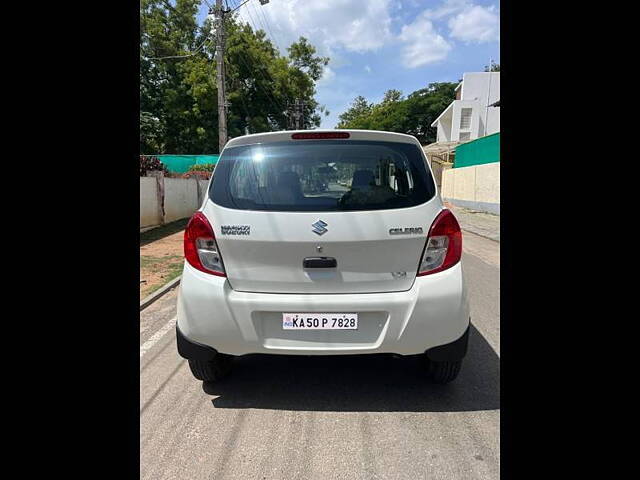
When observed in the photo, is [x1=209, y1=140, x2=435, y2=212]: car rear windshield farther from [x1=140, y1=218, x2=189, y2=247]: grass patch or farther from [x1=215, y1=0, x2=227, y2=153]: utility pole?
Result: [x1=215, y1=0, x2=227, y2=153]: utility pole

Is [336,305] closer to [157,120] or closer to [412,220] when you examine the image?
[412,220]

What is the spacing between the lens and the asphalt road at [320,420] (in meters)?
1.98

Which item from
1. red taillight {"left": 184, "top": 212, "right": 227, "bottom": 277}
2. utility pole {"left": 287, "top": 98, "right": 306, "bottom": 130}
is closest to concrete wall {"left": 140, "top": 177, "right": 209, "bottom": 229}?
red taillight {"left": 184, "top": 212, "right": 227, "bottom": 277}

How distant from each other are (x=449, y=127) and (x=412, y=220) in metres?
46.0

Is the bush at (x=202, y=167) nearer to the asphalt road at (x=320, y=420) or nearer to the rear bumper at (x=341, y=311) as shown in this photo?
the asphalt road at (x=320, y=420)

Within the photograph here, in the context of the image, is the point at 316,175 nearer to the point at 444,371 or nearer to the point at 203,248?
the point at 203,248

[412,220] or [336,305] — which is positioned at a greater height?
[412,220]

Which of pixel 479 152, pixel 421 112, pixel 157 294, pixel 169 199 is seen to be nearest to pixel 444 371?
pixel 157 294

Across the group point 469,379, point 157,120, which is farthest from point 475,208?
point 157,120

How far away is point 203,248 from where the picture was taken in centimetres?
236

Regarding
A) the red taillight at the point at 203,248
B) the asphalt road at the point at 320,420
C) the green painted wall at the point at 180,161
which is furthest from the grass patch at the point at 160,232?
the green painted wall at the point at 180,161

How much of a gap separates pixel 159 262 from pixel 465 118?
38744 mm
